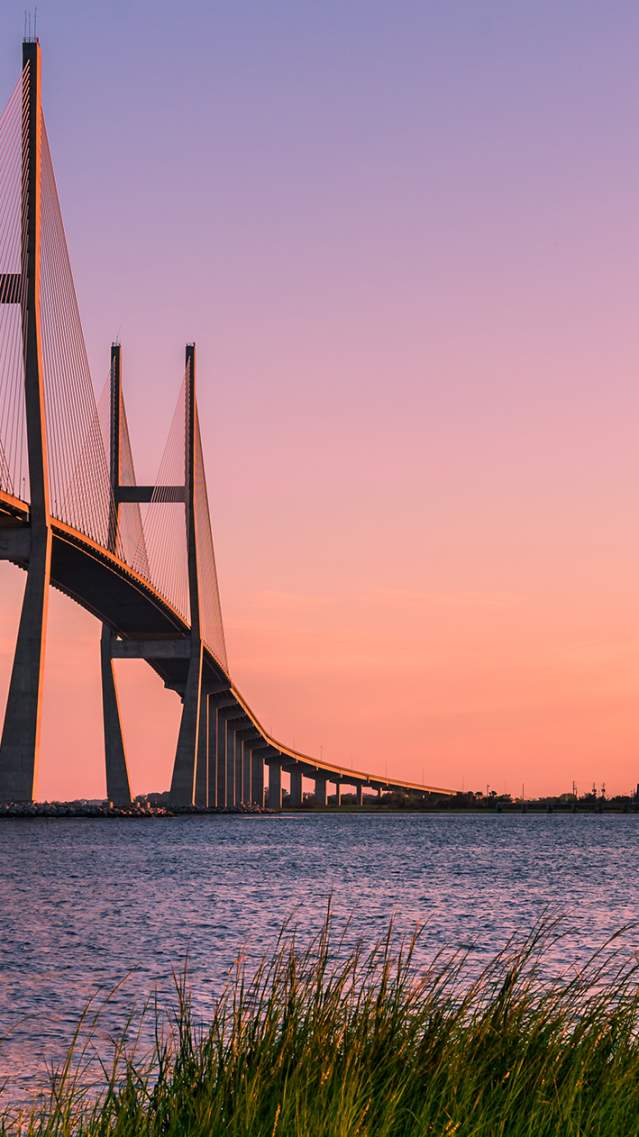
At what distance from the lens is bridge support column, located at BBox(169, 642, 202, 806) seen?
309 ft

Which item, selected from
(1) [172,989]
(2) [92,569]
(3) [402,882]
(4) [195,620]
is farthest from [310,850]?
(1) [172,989]

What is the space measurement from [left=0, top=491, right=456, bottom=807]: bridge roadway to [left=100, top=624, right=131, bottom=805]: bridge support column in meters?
2.42

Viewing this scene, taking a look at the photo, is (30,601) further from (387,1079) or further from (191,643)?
(387,1079)

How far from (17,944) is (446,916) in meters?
9.73

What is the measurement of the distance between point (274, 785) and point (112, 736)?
8945 cm

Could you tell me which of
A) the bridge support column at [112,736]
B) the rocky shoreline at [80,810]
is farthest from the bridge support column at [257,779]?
the bridge support column at [112,736]

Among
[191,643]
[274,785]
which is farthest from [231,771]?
[274,785]

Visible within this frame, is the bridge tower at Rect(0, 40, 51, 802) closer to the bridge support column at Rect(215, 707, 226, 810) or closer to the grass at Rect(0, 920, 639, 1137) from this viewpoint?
the grass at Rect(0, 920, 639, 1137)

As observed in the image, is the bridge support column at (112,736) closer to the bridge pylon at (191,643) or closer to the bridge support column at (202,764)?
the bridge pylon at (191,643)

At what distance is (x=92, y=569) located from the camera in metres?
71.6

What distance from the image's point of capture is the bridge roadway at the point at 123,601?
57.3 meters

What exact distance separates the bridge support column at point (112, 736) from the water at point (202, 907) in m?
24.1

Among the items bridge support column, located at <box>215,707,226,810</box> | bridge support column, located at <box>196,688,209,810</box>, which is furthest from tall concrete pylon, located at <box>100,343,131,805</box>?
bridge support column, located at <box>215,707,226,810</box>

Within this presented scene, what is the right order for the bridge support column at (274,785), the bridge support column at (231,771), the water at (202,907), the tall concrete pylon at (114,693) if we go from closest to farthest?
the water at (202,907), the tall concrete pylon at (114,693), the bridge support column at (231,771), the bridge support column at (274,785)
